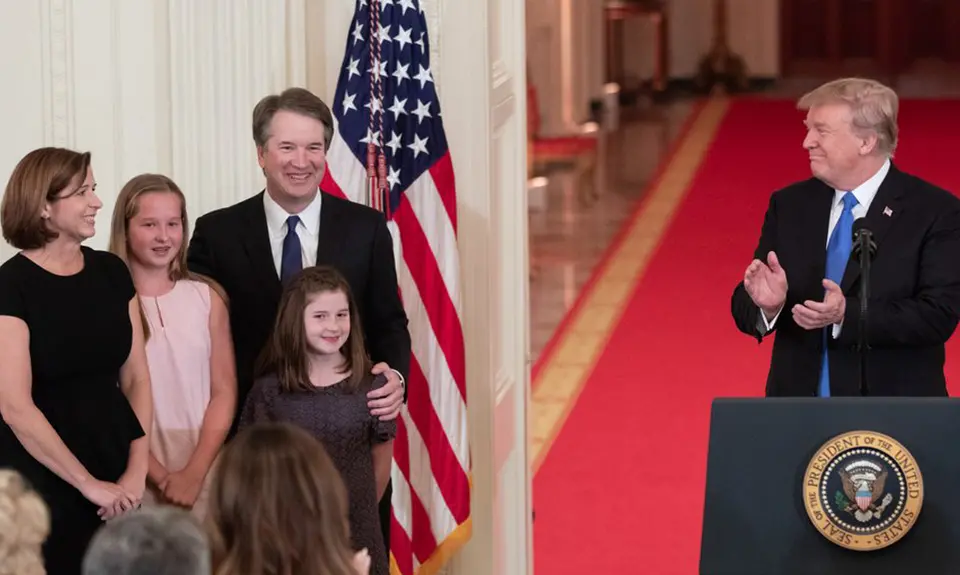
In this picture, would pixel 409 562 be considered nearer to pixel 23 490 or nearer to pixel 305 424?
pixel 305 424

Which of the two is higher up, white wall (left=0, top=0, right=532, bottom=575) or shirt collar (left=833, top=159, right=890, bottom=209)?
white wall (left=0, top=0, right=532, bottom=575)

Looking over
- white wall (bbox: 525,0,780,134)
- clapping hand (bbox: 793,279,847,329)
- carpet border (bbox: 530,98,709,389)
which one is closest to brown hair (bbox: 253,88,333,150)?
clapping hand (bbox: 793,279,847,329)

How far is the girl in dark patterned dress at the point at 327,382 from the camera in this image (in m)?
4.82

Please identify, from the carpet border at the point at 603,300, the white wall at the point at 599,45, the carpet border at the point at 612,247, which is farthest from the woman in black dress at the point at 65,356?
the white wall at the point at 599,45

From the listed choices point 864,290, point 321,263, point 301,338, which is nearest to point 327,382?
point 301,338

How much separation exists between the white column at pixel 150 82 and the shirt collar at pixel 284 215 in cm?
67

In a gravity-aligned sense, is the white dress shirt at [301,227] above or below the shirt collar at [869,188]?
below

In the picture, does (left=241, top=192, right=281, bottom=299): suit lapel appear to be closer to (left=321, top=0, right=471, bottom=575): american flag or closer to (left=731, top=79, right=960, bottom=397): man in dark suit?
(left=321, top=0, right=471, bottom=575): american flag

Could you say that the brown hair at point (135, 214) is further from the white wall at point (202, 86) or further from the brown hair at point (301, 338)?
the white wall at point (202, 86)

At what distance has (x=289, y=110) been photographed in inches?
195

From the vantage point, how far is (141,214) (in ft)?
16.2

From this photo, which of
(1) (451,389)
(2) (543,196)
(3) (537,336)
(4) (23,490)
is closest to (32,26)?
(1) (451,389)

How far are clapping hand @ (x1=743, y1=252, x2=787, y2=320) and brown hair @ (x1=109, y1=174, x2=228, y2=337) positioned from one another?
150cm

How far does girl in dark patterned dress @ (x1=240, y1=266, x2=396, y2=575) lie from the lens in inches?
190
